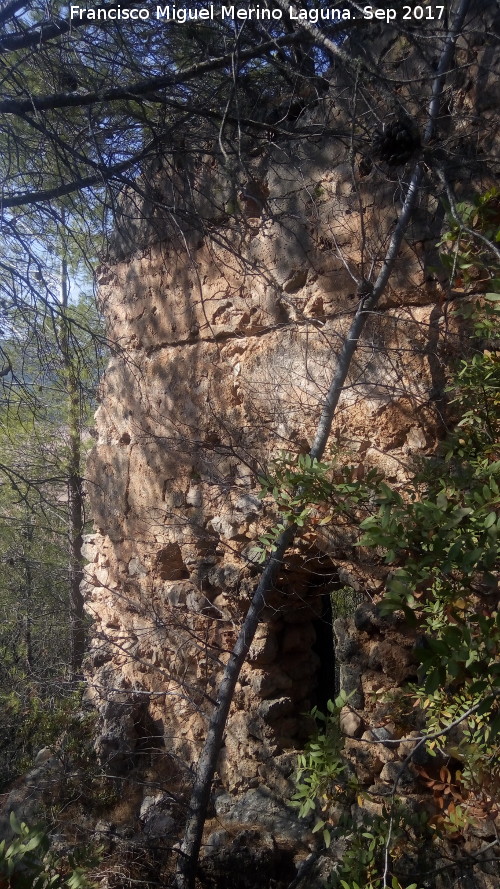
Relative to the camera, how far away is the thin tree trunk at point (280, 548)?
9.27ft

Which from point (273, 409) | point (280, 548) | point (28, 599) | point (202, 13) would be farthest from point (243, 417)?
point (28, 599)

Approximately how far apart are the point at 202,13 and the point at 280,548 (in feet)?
8.63

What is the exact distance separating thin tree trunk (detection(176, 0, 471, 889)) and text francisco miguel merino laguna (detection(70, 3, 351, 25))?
2.20 ft

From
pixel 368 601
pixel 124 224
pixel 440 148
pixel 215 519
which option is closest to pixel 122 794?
pixel 215 519

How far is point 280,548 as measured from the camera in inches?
115

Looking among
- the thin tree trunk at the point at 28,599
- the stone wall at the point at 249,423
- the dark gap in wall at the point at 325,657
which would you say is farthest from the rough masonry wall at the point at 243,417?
the thin tree trunk at the point at 28,599

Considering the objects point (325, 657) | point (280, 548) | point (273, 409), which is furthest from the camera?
point (325, 657)

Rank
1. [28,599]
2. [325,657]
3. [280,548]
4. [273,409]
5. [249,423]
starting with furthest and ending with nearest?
1. [28,599]
2. [325,657]
3. [249,423]
4. [273,409]
5. [280,548]

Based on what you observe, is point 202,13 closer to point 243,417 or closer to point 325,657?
point 243,417

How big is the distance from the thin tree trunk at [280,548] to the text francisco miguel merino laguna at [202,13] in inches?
26.4

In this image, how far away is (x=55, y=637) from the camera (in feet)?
21.0

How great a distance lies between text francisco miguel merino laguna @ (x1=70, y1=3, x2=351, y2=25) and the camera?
3.09 m

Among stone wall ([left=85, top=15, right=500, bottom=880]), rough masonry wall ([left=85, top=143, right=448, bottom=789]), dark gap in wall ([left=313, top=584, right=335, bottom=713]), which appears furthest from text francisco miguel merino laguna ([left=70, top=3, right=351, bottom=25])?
dark gap in wall ([left=313, top=584, right=335, bottom=713])

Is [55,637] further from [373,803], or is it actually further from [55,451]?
[373,803]
